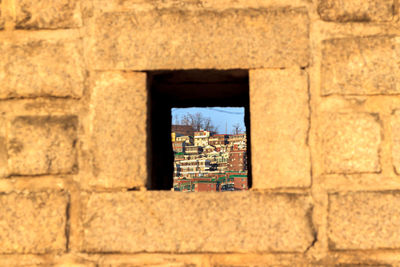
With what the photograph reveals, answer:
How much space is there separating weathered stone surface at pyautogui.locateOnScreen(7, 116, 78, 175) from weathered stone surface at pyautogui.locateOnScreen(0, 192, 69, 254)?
15 cm

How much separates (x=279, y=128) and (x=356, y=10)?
716 millimetres

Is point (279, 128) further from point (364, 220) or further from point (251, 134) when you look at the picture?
point (364, 220)

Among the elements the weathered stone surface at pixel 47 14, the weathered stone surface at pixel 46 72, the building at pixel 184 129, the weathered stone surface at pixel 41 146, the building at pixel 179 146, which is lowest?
the weathered stone surface at pixel 41 146

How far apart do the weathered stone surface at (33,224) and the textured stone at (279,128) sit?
38.7 inches

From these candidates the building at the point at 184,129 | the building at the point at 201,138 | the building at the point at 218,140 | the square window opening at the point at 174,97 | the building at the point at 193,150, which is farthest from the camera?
the building at the point at 201,138

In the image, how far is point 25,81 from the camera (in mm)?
1678

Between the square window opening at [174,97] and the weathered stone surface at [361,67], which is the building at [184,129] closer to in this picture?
the square window opening at [174,97]

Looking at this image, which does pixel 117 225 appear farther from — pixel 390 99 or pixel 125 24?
pixel 390 99

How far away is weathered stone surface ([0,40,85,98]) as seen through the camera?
65.9 inches

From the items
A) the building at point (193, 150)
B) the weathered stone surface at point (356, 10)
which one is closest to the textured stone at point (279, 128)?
the weathered stone surface at point (356, 10)

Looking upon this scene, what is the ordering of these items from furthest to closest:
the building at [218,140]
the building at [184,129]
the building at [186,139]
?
the building at [218,140] < the building at [184,129] < the building at [186,139]

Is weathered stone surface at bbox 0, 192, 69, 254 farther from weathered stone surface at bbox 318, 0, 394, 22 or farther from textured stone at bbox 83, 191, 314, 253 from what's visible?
weathered stone surface at bbox 318, 0, 394, 22

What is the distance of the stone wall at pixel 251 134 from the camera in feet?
A: 5.22

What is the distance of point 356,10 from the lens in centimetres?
167
